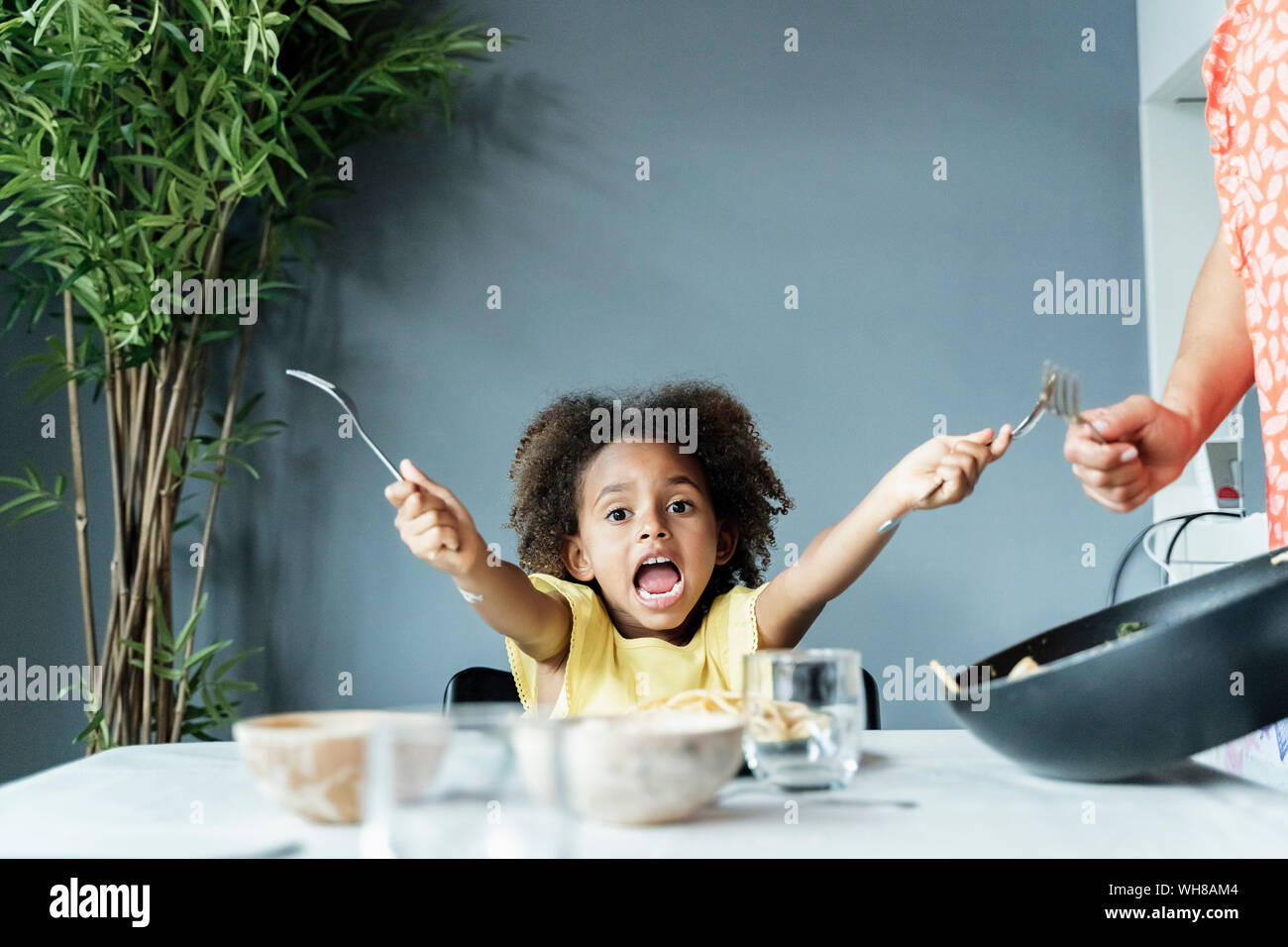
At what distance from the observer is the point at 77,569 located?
220cm

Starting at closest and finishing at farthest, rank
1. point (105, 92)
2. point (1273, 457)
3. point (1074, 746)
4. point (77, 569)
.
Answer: point (1074, 746) → point (1273, 457) → point (105, 92) → point (77, 569)

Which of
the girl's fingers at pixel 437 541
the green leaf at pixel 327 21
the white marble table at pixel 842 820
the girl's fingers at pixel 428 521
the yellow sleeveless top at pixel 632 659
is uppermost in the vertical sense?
the green leaf at pixel 327 21

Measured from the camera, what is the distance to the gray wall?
2.24 m

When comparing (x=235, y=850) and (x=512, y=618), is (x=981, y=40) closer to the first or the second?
(x=512, y=618)

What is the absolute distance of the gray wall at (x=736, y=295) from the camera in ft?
7.34

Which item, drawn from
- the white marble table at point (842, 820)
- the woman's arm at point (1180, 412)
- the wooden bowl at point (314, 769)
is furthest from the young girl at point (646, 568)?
the wooden bowl at point (314, 769)

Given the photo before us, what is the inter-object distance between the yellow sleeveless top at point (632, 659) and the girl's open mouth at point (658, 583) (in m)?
0.09

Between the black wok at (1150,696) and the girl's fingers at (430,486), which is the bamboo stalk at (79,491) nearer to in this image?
the girl's fingers at (430,486)

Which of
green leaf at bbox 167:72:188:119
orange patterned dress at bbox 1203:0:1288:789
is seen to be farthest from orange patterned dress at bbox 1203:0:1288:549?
green leaf at bbox 167:72:188:119

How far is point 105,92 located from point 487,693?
1382mm

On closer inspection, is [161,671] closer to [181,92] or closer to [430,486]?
[181,92]

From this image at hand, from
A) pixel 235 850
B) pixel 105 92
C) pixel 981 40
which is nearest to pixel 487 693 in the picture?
pixel 235 850

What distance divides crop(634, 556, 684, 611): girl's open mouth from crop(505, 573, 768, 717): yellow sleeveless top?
0.29ft

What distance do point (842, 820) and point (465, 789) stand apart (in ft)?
0.74
